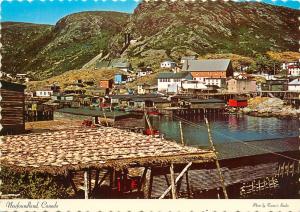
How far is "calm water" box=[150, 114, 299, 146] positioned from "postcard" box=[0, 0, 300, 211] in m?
0.11

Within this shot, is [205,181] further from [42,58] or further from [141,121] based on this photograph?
[42,58]

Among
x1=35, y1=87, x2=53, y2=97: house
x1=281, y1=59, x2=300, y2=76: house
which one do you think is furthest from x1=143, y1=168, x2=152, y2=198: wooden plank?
x1=35, y1=87, x2=53, y2=97: house

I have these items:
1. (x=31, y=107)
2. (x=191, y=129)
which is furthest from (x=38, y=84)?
(x=191, y=129)

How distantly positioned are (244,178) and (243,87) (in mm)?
32860

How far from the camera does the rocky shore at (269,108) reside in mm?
40497

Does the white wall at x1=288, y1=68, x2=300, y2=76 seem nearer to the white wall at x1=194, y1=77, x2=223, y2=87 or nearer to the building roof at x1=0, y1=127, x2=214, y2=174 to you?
the white wall at x1=194, y1=77, x2=223, y2=87

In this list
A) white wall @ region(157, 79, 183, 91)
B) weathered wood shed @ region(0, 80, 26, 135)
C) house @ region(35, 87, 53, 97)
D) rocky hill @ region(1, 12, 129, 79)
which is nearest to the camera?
weathered wood shed @ region(0, 80, 26, 135)

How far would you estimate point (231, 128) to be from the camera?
33.8 meters

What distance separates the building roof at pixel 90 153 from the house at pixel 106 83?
4037 centimetres

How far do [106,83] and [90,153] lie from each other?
1665 inches

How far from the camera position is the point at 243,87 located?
45.8 m

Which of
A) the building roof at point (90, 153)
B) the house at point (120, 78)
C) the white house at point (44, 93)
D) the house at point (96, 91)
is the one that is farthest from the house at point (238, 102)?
the building roof at point (90, 153)

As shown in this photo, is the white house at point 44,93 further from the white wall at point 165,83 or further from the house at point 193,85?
the house at point 193,85

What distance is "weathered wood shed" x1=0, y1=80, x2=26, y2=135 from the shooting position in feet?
47.5
